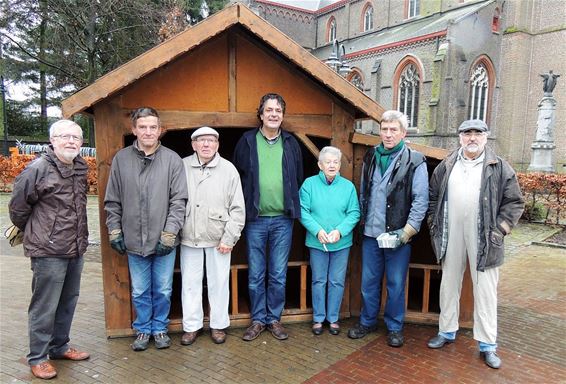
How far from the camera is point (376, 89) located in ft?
85.7

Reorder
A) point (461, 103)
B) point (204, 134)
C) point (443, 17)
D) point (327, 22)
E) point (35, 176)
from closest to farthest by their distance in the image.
Answer: point (35, 176)
point (204, 134)
point (461, 103)
point (443, 17)
point (327, 22)

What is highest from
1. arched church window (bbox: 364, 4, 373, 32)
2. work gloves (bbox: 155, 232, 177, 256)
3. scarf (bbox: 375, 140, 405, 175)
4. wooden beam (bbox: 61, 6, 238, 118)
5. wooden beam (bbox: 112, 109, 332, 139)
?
arched church window (bbox: 364, 4, 373, 32)

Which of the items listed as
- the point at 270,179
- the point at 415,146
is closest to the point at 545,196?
the point at 415,146

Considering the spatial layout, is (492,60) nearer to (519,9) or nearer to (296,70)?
(519,9)

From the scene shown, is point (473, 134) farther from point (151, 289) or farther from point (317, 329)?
point (151, 289)

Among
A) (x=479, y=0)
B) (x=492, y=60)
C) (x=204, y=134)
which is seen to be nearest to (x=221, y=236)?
(x=204, y=134)

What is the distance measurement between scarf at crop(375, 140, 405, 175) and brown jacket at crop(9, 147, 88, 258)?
8.45 ft

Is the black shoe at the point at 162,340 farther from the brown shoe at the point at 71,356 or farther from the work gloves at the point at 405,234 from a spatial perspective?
the work gloves at the point at 405,234

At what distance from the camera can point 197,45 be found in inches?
149

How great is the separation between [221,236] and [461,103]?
2198cm

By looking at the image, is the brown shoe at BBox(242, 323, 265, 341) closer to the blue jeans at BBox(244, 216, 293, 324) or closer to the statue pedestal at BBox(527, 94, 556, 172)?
the blue jeans at BBox(244, 216, 293, 324)

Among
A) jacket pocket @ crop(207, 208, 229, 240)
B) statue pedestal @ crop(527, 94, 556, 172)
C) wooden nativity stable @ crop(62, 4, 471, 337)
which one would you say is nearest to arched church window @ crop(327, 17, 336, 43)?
statue pedestal @ crop(527, 94, 556, 172)

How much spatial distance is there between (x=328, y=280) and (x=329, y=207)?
2.55ft

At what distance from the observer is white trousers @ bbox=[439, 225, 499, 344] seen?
3.66m
